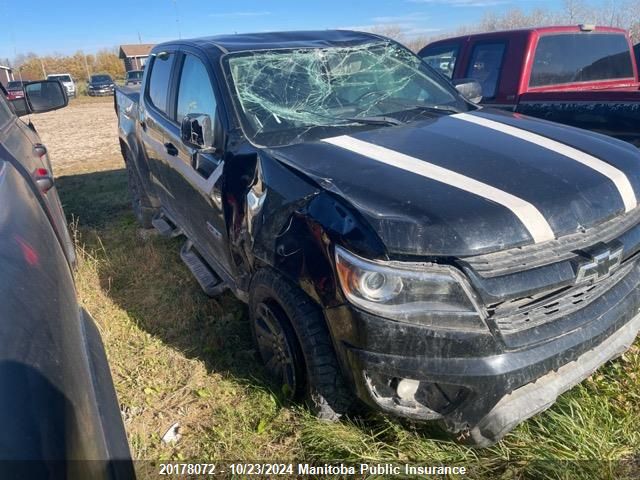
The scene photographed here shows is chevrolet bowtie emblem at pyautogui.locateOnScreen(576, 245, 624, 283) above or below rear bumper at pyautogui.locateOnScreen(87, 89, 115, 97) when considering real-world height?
above

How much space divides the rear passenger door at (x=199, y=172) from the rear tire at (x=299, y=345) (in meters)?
0.56

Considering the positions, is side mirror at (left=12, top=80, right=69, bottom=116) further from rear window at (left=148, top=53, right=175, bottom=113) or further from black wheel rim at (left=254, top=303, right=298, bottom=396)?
black wheel rim at (left=254, top=303, right=298, bottom=396)

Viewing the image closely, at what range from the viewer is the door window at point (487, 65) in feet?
15.8

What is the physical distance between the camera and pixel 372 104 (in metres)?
3.12

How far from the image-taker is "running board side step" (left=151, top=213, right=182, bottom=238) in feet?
14.6

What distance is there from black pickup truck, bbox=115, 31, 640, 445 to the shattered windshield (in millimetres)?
17

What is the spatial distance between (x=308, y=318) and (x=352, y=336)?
0.99 feet

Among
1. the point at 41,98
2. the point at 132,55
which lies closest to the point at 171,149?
the point at 41,98

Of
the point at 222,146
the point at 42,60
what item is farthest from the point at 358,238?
the point at 42,60

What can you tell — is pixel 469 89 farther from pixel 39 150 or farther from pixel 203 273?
pixel 39 150

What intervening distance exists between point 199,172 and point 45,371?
2.13 metres

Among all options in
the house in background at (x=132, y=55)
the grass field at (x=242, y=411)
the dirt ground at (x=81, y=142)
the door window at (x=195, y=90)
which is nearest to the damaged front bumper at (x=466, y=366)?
the grass field at (x=242, y=411)

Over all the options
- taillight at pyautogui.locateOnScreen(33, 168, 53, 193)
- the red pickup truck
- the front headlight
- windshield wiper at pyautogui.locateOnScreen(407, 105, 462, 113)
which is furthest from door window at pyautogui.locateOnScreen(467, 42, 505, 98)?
taillight at pyautogui.locateOnScreen(33, 168, 53, 193)

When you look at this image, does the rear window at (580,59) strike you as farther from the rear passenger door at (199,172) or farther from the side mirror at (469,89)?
the rear passenger door at (199,172)
